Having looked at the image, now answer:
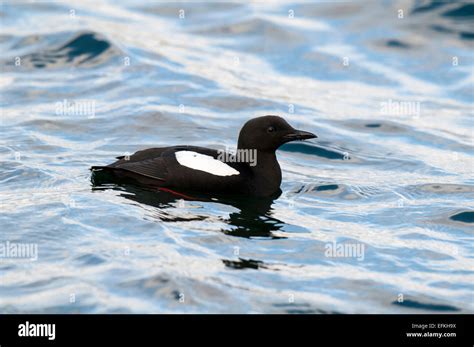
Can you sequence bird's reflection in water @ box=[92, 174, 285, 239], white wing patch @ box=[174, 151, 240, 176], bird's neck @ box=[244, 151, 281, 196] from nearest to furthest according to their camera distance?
bird's reflection in water @ box=[92, 174, 285, 239] < white wing patch @ box=[174, 151, 240, 176] < bird's neck @ box=[244, 151, 281, 196]

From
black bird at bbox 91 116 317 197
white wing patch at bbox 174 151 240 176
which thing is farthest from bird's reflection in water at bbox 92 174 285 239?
white wing patch at bbox 174 151 240 176

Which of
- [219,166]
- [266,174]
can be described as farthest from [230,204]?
[266,174]

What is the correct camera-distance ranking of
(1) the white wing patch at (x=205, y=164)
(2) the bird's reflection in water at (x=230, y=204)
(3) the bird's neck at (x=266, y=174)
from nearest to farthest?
(2) the bird's reflection in water at (x=230, y=204)
(1) the white wing patch at (x=205, y=164)
(3) the bird's neck at (x=266, y=174)

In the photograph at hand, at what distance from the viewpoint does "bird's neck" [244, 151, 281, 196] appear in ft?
35.2

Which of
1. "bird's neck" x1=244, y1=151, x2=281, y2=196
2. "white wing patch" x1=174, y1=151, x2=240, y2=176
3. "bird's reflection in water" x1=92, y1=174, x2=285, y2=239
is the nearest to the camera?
"bird's reflection in water" x1=92, y1=174, x2=285, y2=239

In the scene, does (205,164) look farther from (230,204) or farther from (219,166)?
(230,204)

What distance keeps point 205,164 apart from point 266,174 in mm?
808

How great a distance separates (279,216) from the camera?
10250 mm

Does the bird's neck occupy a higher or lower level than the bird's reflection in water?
higher

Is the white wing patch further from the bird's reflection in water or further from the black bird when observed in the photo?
the bird's reflection in water

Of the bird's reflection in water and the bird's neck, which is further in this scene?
the bird's neck

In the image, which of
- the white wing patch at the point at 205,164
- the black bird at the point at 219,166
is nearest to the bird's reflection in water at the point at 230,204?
the black bird at the point at 219,166

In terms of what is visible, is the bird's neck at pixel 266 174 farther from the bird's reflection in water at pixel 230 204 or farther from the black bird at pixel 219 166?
the bird's reflection in water at pixel 230 204

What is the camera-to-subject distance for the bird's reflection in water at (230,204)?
9664 mm
